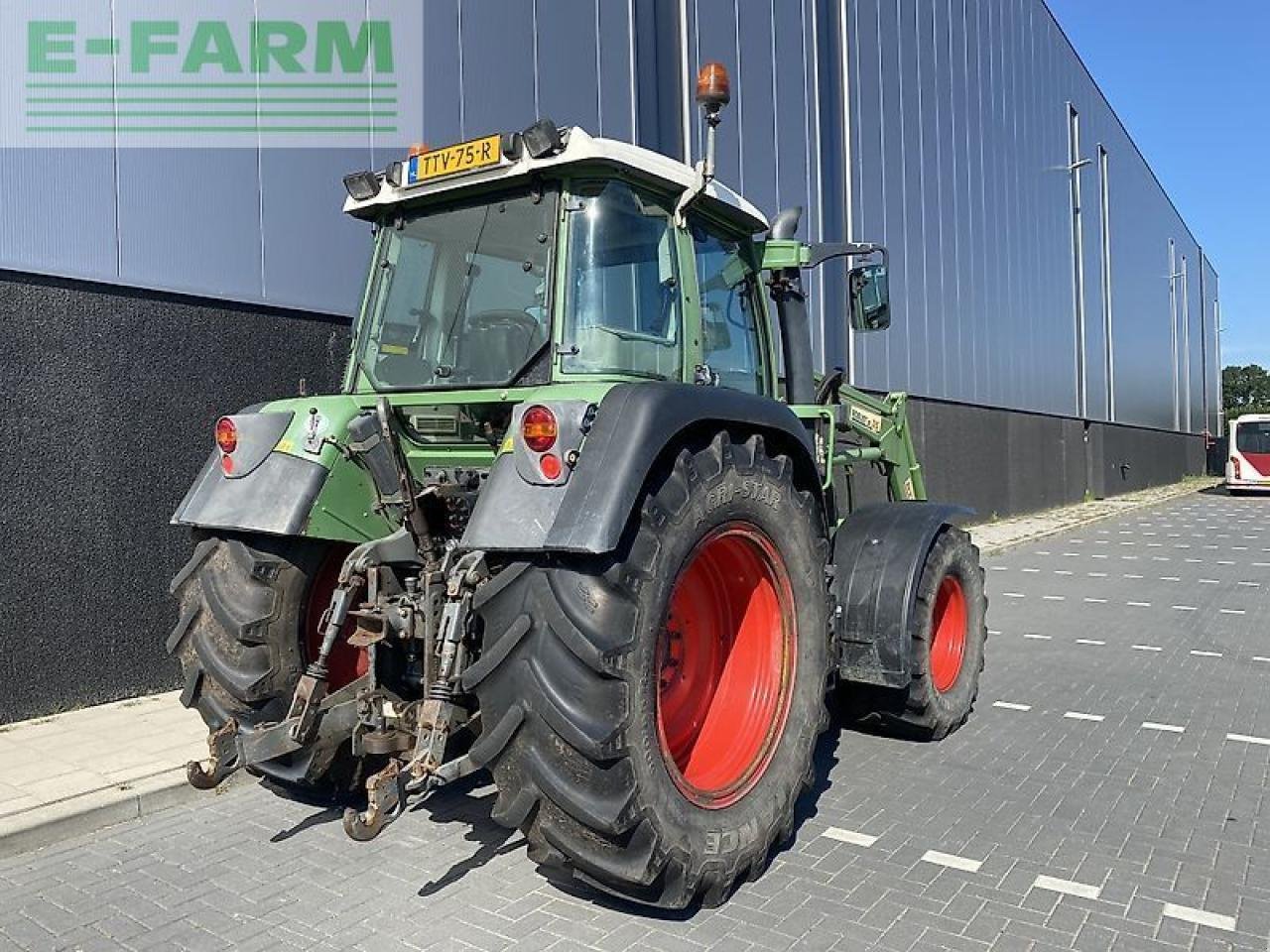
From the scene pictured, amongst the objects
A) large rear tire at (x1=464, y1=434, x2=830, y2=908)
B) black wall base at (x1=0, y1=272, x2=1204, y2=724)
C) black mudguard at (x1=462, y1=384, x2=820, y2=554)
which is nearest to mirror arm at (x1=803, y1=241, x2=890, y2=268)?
large rear tire at (x1=464, y1=434, x2=830, y2=908)

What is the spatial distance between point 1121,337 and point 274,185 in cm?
3323

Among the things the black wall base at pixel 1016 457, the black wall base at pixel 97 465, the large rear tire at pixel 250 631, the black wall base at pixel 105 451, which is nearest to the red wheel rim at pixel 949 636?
the black wall base at pixel 105 451

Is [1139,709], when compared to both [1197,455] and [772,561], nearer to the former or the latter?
[772,561]

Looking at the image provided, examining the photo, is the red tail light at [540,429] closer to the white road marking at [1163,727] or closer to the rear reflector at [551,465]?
the rear reflector at [551,465]

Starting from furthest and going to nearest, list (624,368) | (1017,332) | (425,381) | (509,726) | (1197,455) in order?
1. (1197,455)
2. (1017,332)
3. (425,381)
4. (624,368)
5. (509,726)

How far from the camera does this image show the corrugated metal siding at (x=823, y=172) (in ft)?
21.7

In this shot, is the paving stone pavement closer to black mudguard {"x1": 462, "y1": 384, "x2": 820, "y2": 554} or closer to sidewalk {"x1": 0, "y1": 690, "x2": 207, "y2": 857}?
sidewalk {"x1": 0, "y1": 690, "x2": 207, "y2": 857}

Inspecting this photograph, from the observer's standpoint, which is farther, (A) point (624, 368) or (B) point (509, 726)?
(A) point (624, 368)

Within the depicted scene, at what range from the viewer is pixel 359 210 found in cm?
464

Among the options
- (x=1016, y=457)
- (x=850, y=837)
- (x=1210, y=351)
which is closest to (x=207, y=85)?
(x=850, y=837)

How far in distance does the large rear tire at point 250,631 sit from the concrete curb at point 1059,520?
12.9 m

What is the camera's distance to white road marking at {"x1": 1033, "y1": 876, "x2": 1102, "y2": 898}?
3.67 meters

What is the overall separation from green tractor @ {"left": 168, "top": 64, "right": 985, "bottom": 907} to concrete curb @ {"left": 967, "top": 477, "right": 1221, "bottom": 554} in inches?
474

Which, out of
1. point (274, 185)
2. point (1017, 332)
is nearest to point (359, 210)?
point (274, 185)
